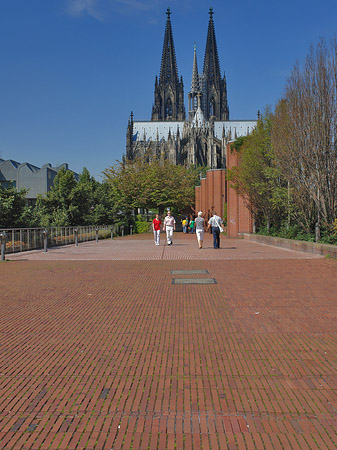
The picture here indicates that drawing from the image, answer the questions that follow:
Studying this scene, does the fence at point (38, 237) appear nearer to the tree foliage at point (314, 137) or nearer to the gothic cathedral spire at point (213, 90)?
the tree foliage at point (314, 137)

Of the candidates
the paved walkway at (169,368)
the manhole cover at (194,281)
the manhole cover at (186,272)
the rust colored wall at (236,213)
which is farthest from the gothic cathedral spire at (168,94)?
the paved walkway at (169,368)

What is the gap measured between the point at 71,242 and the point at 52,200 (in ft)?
27.4

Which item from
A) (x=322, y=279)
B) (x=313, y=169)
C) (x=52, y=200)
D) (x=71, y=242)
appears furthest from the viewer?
(x=52, y=200)

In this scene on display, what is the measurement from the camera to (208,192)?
1817 inches

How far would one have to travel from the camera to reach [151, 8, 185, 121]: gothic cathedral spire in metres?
115

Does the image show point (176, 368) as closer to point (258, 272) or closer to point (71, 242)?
point (258, 272)

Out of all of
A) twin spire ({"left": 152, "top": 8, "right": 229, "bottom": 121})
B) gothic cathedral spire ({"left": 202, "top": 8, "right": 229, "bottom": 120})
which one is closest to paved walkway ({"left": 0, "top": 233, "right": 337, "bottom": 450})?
gothic cathedral spire ({"left": 202, "top": 8, "right": 229, "bottom": 120})

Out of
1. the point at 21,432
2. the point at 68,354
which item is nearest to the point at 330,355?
the point at 68,354

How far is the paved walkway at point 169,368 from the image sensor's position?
2879mm

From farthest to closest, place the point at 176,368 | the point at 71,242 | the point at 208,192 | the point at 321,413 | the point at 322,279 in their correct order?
the point at 208,192
the point at 71,242
the point at 322,279
the point at 176,368
the point at 321,413

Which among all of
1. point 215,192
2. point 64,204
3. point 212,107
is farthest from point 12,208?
point 212,107

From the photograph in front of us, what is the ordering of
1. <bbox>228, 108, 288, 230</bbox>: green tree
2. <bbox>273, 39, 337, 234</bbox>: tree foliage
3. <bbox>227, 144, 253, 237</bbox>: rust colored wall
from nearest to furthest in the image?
1. <bbox>273, 39, 337, 234</bbox>: tree foliage
2. <bbox>228, 108, 288, 230</bbox>: green tree
3. <bbox>227, 144, 253, 237</bbox>: rust colored wall

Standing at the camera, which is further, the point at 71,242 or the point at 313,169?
the point at 71,242

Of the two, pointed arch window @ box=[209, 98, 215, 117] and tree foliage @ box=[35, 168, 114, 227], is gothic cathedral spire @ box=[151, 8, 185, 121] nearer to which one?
pointed arch window @ box=[209, 98, 215, 117]
